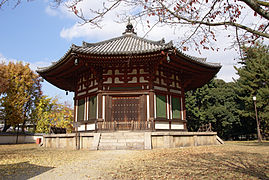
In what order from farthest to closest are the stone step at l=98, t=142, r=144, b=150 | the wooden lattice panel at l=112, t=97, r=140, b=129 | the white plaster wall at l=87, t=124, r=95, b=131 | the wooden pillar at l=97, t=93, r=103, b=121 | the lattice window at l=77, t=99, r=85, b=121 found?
the lattice window at l=77, t=99, r=85, b=121, the white plaster wall at l=87, t=124, r=95, b=131, the wooden lattice panel at l=112, t=97, r=140, b=129, the wooden pillar at l=97, t=93, r=103, b=121, the stone step at l=98, t=142, r=144, b=150

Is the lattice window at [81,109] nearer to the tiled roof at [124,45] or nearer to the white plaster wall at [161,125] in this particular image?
the tiled roof at [124,45]

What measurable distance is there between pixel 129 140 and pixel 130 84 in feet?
14.0

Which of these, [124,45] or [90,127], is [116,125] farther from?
[124,45]

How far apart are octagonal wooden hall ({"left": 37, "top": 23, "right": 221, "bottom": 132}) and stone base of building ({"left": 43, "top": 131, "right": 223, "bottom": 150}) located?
90 cm

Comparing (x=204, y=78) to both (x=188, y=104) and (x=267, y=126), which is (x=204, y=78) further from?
(x=267, y=126)

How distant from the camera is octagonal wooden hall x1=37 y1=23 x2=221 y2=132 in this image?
1233 centimetres

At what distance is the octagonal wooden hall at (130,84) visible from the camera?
12328mm

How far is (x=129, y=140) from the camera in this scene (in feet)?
35.3

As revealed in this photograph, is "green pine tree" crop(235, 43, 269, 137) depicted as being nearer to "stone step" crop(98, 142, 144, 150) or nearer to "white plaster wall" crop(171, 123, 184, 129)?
"white plaster wall" crop(171, 123, 184, 129)

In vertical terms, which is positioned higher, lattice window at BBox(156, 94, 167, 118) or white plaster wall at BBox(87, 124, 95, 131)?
lattice window at BBox(156, 94, 167, 118)

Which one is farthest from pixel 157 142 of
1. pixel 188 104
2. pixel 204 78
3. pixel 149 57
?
pixel 188 104

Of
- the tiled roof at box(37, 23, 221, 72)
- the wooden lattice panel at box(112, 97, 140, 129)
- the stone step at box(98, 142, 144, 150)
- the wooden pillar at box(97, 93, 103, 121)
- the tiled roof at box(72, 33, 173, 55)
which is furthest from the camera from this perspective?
the tiled roof at box(72, 33, 173, 55)

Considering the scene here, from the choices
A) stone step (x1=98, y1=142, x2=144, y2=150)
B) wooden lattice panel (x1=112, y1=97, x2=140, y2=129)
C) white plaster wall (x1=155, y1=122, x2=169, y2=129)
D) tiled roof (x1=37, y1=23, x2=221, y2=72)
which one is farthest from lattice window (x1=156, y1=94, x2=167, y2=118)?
stone step (x1=98, y1=142, x2=144, y2=150)

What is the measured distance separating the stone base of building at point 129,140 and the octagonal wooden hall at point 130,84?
0.90 meters
